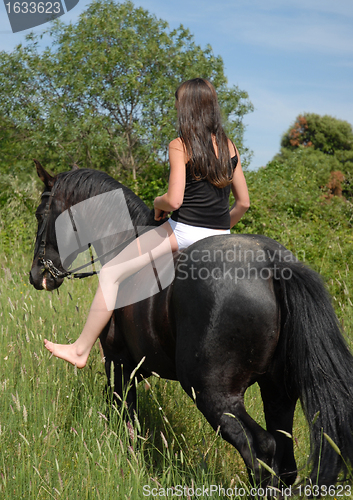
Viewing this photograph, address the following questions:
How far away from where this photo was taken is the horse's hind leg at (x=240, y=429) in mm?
1962

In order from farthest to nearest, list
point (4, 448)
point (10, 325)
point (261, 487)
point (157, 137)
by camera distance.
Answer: point (157, 137) < point (10, 325) < point (4, 448) < point (261, 487)

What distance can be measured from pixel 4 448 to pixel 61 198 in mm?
1649

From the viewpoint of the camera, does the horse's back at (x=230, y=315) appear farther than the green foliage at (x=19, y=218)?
No

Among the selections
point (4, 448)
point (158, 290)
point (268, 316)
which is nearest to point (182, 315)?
point (158, 290)

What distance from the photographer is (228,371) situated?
2109 mm

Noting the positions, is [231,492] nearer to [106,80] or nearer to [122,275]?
[122,275]

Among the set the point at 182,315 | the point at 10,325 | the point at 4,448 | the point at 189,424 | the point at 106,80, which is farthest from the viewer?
the point at 106,80

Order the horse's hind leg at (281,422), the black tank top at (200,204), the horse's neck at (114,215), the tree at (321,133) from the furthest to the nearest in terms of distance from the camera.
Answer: the tree at (321,133), the horse's neck at (114,215), the black tank top at (200,204), the horse's hind leg at (281,422)

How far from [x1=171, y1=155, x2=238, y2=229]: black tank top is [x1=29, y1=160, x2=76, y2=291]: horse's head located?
1020 millimetres

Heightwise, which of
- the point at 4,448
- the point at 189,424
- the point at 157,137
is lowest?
the point at 189,424

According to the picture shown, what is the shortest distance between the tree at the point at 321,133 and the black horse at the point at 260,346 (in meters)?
30.8

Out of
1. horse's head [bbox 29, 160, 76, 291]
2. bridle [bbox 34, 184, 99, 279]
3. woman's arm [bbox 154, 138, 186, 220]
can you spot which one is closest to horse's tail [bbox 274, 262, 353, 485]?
woman's arm [bbox 154, 138, 186, 220]

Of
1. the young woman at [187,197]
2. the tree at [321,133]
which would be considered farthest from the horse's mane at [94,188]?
the tree at [321,133]

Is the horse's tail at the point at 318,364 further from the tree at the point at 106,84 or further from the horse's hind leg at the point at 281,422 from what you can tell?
the tree at the point at 106,84
